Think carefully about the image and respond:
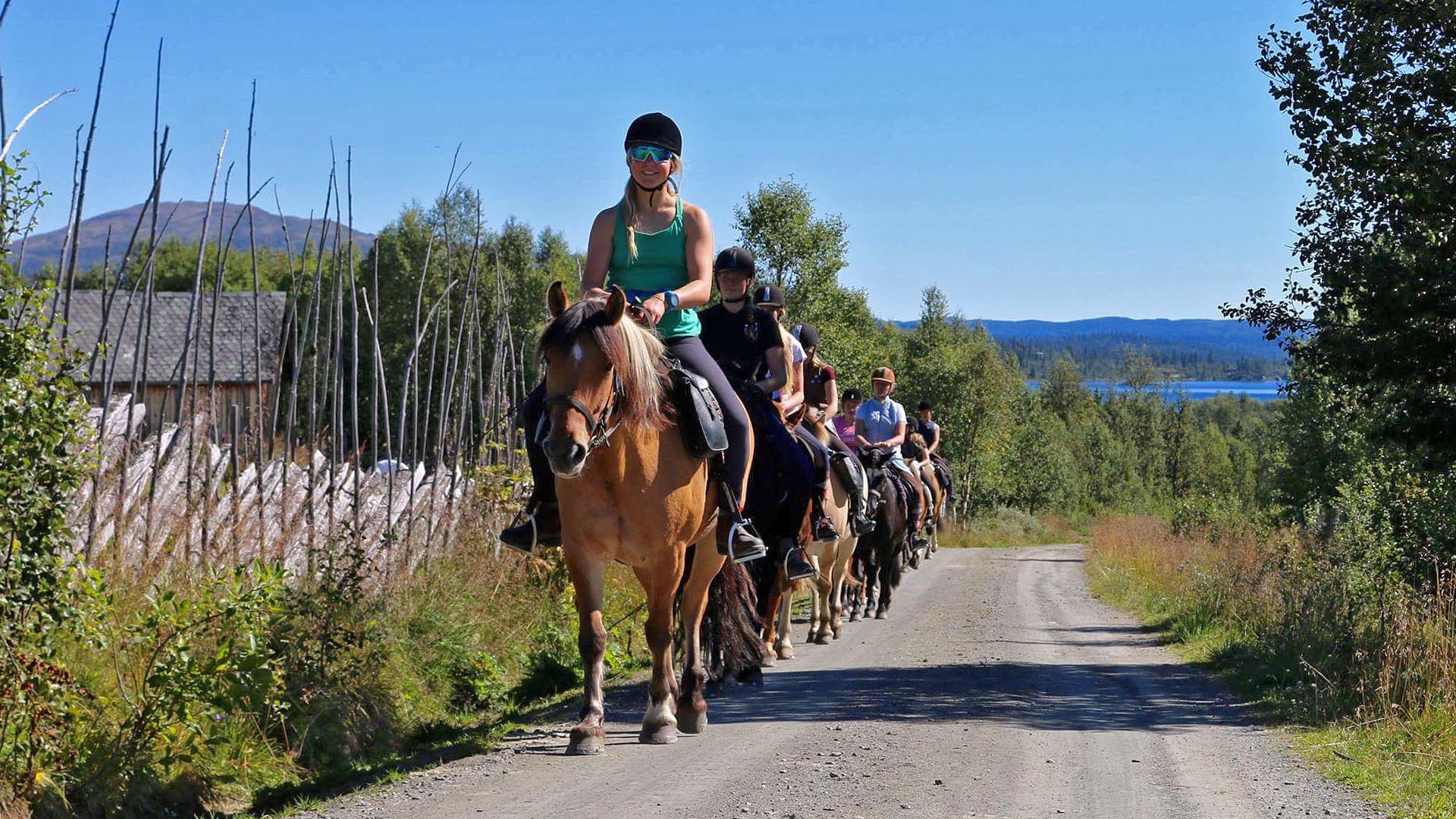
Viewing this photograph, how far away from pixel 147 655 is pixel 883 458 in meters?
9.08

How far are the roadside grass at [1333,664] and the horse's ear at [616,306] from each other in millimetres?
4265

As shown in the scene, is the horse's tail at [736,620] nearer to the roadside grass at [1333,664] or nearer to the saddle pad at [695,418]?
the saddle pad at [695,418]

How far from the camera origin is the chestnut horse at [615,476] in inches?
247

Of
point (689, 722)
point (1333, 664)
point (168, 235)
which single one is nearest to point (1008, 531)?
point (1333, 664)

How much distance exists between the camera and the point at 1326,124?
1131cm

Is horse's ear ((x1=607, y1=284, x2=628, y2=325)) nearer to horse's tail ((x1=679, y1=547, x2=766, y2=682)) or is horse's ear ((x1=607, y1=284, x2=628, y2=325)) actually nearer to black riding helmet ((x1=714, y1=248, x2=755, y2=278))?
horse's tail ((x1=679, y1=547, x2=766, y2=682))

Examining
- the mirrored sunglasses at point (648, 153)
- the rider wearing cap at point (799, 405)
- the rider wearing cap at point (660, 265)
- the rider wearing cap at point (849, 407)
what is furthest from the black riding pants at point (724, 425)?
the rider wearing cap at point (849, 407)

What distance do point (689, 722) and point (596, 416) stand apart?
2.33m

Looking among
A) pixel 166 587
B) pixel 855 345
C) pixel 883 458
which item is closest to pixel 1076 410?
pixel 855 345

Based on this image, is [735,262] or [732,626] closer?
[732,626]

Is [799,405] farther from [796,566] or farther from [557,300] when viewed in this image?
[557,300]

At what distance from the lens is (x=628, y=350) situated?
6.56 m

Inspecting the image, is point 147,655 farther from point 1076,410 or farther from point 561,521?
point 1076,410

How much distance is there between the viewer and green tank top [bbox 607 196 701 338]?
7.43 meters
